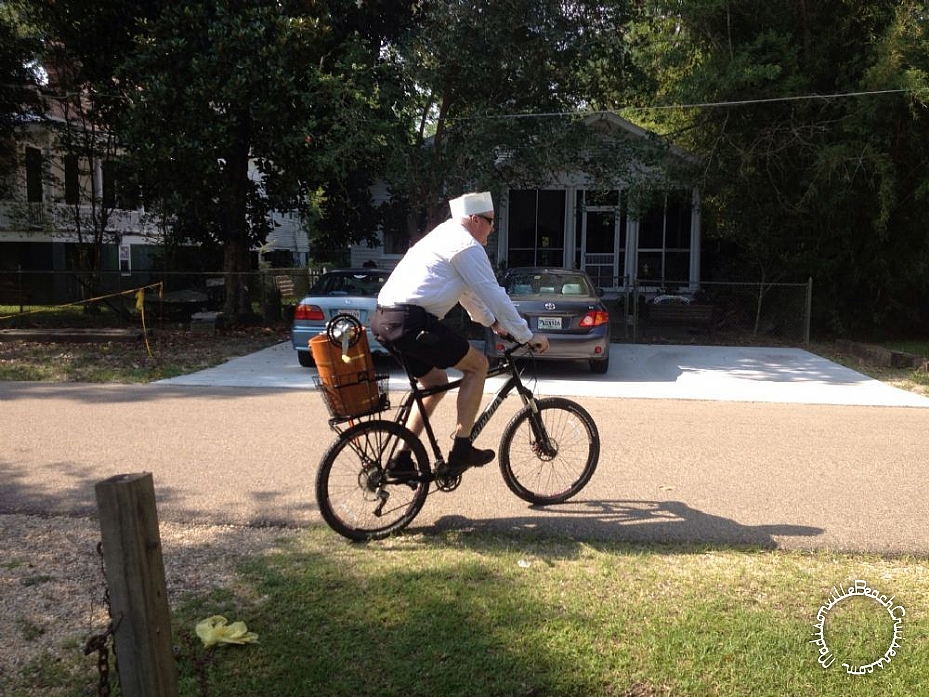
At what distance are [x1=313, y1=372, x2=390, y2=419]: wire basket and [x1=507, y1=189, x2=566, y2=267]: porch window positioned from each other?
17698 millimetres

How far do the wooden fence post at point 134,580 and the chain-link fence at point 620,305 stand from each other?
38.9 feet

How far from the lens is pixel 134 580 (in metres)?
2.32

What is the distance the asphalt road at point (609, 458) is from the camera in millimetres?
4922

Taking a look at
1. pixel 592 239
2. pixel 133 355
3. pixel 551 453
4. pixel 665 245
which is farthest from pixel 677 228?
pixel 551 453

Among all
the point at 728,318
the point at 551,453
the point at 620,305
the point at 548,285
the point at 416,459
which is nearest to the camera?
the point at 416,459

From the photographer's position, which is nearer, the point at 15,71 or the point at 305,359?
the point at 305,359

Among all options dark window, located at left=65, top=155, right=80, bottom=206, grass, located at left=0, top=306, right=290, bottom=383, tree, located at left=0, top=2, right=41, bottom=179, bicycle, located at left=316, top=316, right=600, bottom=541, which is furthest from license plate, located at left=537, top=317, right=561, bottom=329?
dark window, located at left=65, top=155, right=80, bottom=206

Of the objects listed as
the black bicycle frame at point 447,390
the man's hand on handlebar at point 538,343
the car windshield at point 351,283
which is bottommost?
A: the black bicycle frame at point 447,390

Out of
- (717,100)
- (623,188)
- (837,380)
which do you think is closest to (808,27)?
(717,100)

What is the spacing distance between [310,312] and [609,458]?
5951 mm

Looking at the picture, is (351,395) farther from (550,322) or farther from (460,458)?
(550,322)

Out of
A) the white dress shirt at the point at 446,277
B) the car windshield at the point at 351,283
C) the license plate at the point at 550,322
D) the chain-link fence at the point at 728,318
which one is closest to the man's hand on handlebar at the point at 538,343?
the white dress shirt at the point at 446,277

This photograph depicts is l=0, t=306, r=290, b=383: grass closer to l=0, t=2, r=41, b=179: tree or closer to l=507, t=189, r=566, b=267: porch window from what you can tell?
l=0, t=2, r=41, b=179: tree

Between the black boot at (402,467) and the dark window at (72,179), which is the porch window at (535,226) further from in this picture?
the black boot at (402,467)
